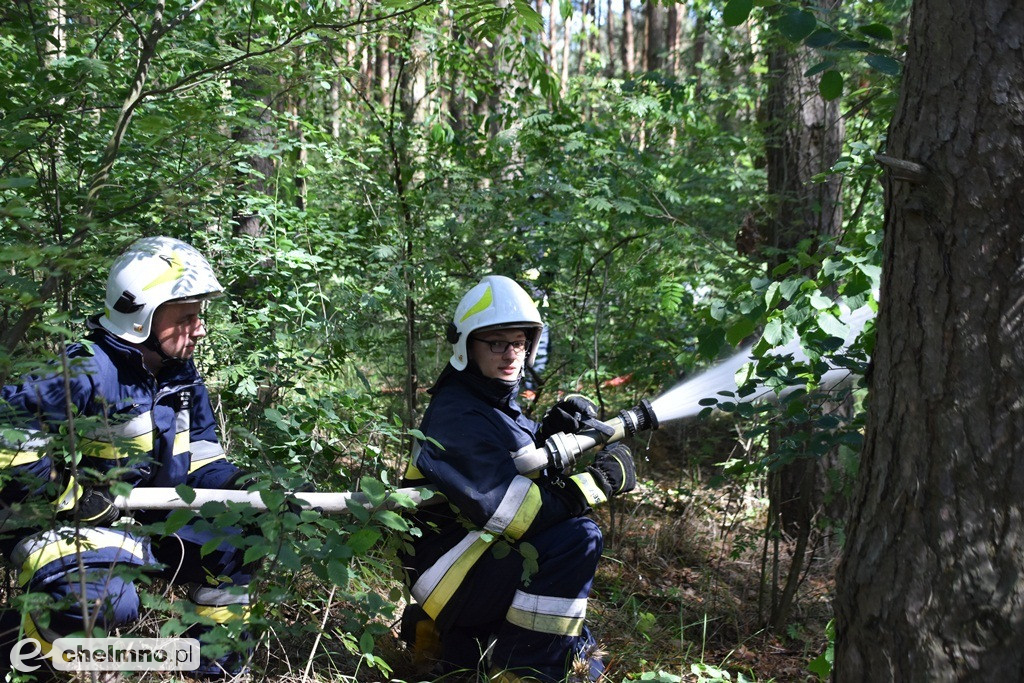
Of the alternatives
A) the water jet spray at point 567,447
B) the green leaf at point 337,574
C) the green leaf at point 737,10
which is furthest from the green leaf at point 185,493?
the green leaf at point 737,10

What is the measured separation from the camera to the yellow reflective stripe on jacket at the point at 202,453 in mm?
3709

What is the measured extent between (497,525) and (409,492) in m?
0.39

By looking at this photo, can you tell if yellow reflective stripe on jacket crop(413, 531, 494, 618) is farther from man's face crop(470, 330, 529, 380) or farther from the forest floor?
man's face crop(470, 330, 529, 380)

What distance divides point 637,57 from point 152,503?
23.1 m

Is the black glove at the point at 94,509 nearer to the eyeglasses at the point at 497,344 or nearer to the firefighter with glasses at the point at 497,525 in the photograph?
the firefighter with glasses at the point at 497,525

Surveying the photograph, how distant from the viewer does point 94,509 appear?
309 cm

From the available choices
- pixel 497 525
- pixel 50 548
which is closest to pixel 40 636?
pixel 50 548

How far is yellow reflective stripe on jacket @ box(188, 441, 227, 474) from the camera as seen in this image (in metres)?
3.71

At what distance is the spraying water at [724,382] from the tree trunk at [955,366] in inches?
64.1

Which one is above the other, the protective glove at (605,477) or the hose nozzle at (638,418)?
the hose nozzle at (638,418)

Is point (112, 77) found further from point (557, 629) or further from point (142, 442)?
point (557, 629)

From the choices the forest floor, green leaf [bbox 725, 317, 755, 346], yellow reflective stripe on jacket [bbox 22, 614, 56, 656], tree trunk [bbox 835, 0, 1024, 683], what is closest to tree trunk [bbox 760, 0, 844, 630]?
the forest floor

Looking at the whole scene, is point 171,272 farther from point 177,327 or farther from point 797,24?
point 797,24

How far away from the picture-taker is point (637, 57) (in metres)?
23.6
